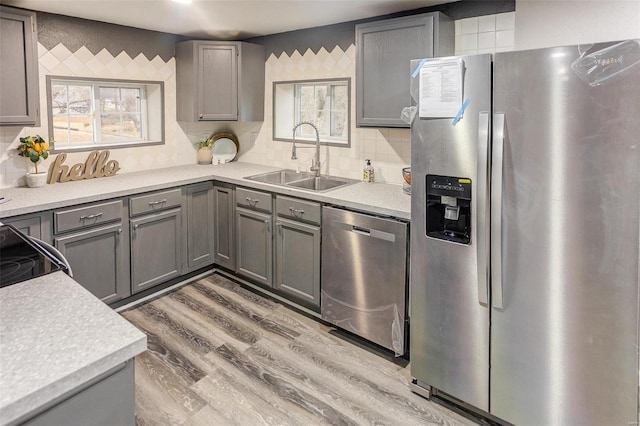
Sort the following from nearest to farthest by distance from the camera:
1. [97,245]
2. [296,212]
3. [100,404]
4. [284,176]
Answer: [100,404]
[97,245]
[296,212]
[284,176]

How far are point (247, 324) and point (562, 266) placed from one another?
6.85 feet

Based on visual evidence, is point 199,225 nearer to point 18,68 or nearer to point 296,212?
point 296,212

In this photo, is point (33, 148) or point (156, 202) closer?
point (33, 148)

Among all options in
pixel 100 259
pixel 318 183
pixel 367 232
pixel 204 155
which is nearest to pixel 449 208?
pixel 367 232

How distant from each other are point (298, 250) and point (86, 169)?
1.88 metres

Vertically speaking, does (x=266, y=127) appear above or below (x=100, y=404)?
above

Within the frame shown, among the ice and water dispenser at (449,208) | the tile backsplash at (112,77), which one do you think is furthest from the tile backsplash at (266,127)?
the ice and water dispenser at (449,208)

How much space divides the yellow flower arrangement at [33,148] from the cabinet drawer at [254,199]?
1447 mm

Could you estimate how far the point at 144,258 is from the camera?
131 inches

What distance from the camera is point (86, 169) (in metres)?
3.46

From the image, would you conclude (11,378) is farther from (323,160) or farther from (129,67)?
(129,67)

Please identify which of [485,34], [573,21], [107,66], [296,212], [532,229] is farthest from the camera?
[107,66]

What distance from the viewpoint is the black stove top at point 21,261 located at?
142 centimetres

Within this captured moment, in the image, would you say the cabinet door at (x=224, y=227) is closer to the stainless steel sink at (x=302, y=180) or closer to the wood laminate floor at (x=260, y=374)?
the stainless steel sink at (x=302, y=180)
